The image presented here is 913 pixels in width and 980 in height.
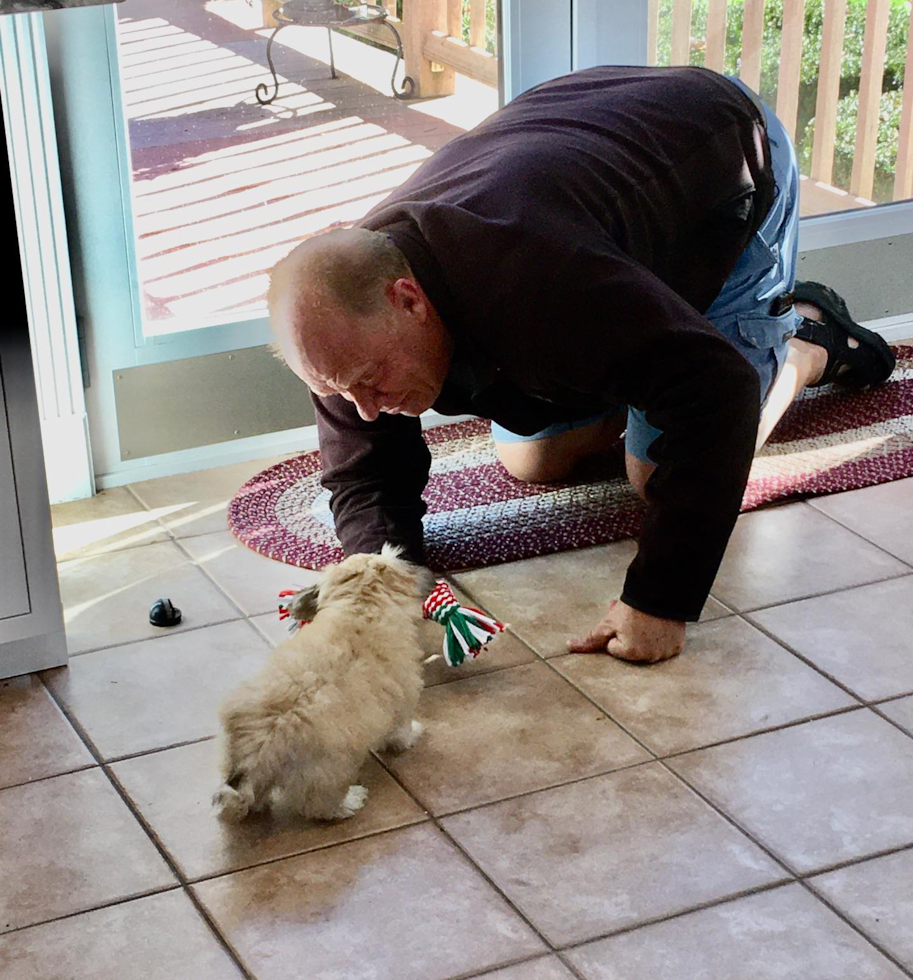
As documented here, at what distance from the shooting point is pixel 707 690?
2076 mm

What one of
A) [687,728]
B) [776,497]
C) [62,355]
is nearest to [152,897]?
[687,728]

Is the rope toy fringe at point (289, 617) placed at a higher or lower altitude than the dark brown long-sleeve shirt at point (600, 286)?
lower

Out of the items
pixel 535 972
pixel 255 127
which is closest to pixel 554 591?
pixel 535 972

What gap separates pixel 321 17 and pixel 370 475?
3.18ft

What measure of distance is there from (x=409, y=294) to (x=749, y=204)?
66cm

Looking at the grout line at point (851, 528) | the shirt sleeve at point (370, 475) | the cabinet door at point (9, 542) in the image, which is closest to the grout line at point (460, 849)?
the shirt sleeve at point (370, 475)

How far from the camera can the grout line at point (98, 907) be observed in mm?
1631

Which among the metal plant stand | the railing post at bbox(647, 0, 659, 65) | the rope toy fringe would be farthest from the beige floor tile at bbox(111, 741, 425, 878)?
the railing post at bbox(647, 0, 659, 65)

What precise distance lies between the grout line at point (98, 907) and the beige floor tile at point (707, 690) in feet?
2.17

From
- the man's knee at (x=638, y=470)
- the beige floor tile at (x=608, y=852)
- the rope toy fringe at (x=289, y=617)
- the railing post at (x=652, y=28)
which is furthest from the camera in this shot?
the railing post at (x=652, y=28)

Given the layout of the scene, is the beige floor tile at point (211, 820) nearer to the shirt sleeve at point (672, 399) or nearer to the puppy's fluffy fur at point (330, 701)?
the puppy's fluffy fur at point (330, 701)

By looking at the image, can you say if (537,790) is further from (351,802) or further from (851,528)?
(851,528)

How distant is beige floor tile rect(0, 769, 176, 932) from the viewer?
168 centimetres

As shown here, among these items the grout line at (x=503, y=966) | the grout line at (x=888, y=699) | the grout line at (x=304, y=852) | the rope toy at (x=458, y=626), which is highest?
the rope toy at (x=458, y=626)
